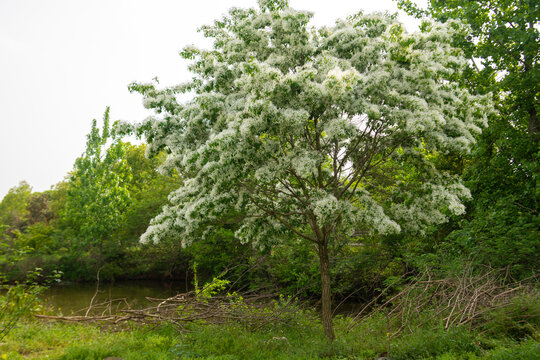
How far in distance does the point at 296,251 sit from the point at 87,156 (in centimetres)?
2286

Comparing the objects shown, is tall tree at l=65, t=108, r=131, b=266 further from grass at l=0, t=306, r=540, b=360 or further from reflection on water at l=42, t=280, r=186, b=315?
grass at l=0, t=306, r=540, b=360

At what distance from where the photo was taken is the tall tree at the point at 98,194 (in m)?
29.2

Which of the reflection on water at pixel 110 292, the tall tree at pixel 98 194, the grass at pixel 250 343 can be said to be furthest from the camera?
the tall tree at pixel 98 194

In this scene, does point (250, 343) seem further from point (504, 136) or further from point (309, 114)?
point (504, 136)

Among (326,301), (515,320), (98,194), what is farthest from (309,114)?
(98,194)

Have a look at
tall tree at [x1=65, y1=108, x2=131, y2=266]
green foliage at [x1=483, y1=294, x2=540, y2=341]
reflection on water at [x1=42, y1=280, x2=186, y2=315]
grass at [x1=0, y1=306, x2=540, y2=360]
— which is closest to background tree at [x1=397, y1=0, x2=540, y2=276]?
green foliage at [x1=483, y1=294, x2=540, y2=341]

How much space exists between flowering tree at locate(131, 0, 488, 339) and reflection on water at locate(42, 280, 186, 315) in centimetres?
1409

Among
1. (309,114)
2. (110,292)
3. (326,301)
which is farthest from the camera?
(110,292)

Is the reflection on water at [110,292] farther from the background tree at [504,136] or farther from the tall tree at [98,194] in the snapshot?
the background tree at [504,136]

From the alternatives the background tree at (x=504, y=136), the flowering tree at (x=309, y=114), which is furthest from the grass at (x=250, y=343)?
the background tree at (x=504, y=136)

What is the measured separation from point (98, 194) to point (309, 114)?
1093 inches

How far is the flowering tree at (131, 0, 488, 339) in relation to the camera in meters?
6.36

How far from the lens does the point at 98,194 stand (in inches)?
1188

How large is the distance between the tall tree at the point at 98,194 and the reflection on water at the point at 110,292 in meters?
2.98
